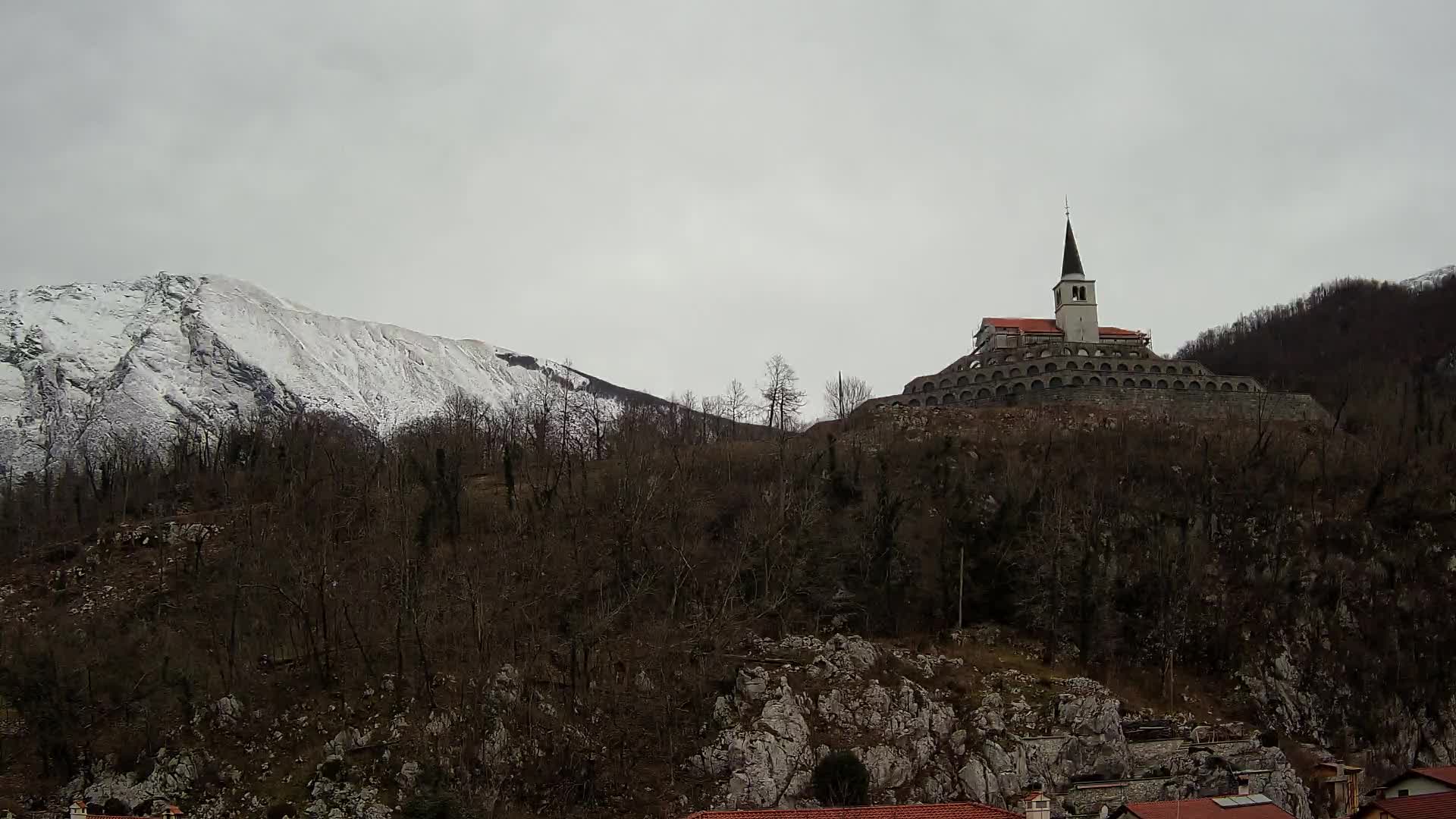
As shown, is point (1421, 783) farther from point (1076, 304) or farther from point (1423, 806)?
point (1076, 304)

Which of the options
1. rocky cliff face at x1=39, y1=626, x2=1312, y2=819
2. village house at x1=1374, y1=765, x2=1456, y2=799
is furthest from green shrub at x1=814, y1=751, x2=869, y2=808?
village house at x1=1374, y1=765, x2=1456, y2=799

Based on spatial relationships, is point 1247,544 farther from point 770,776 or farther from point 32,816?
point 32,816

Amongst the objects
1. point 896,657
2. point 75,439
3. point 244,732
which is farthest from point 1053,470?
point 75,439

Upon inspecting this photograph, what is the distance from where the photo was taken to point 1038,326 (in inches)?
3612

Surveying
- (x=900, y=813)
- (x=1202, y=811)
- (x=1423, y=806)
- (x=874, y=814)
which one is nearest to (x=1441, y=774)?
(x=1423, y=806)

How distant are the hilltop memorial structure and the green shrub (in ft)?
139

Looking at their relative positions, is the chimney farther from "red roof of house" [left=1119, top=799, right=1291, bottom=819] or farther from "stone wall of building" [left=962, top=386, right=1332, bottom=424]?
"stone wall of building" [left=962, top=386, right=1332, bottom=424]

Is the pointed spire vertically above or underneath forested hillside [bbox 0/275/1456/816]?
above

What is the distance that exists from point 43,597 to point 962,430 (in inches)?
2047

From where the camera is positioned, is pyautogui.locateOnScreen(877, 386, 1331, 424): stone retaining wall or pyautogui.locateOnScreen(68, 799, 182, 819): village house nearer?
pyautogui.locateOnScreen(68, 799, 182, 819): village house

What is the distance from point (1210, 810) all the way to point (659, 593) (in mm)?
25751

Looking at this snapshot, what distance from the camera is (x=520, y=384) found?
627 feet

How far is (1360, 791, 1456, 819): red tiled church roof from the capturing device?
3059 cm

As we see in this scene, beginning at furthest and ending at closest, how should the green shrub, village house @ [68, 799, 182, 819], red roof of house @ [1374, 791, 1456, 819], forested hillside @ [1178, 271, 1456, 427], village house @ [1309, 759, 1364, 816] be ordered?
forested hillside @ [1178, 271, 1456, 427]
village house @ [1309, 759, 1364, 816]
the green shrub
village house @ [68, 799, 182, 819]
red roof of house @ [1374, 791, 1456, 819]
